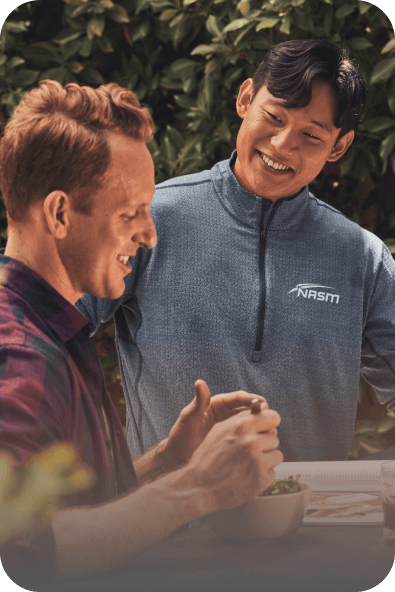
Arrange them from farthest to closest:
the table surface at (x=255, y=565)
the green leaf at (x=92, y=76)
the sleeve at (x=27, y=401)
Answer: the green leaf at (x=92, y=76) < the table surface at (x=255, y=565) < the sleeve at (x=27, y=401)

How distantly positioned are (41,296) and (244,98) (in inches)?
16.6

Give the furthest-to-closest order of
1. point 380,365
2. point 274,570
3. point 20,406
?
1. point 380,365
2. point 274,570
3. point 20,406

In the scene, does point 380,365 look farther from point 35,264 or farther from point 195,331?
point 35,264

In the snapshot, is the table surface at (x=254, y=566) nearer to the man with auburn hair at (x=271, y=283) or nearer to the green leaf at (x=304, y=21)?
the man with auburn hair at (x=271, y=283)

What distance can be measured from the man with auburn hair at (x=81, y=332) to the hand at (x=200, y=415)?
0.07 ft

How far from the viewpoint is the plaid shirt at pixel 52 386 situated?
609mm

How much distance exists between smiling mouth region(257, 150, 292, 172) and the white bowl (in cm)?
44

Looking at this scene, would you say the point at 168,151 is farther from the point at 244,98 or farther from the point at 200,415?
the point at 200,415

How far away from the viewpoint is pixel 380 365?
0.90 meters

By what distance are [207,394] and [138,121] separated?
357 mm

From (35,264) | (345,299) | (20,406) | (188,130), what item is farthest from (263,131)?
(20,406)

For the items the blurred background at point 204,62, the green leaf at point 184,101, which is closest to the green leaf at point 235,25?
the blurred background at point 204,62

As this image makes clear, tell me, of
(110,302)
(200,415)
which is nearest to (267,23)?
(110,302)

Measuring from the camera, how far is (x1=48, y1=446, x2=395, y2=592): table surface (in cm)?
71
